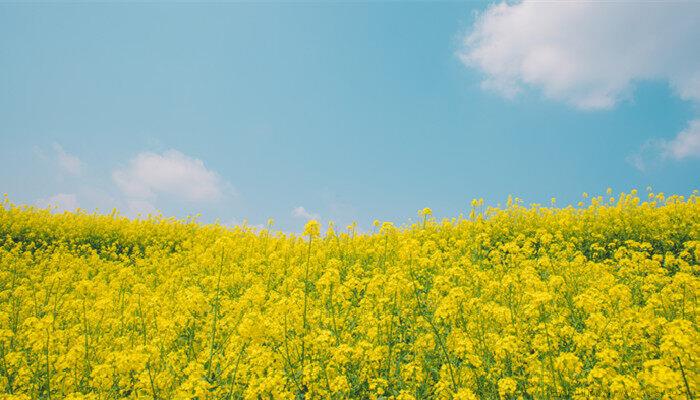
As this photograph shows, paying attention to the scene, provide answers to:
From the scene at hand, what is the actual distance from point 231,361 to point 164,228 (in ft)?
51.2

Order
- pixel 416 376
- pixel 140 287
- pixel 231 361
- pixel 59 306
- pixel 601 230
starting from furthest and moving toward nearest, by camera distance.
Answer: pixel 601 230
pixel 59 306
pixel 140 287
pixel 231 361
pixel 416 376

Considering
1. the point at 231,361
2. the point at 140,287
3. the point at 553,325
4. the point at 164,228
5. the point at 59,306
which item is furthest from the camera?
the point at 164,228

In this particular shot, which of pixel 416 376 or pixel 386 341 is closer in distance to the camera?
pixel 416 376

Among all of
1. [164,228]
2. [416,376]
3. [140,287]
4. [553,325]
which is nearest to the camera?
[416,376]

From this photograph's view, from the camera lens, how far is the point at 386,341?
5406 mm

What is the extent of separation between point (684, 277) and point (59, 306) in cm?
1042

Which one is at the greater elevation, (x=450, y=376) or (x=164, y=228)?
(x=164, y=228)

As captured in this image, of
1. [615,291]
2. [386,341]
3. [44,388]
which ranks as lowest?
[44,388]

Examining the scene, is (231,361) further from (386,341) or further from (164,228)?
(164,228)

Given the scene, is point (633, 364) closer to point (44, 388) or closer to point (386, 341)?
point (386, 341)

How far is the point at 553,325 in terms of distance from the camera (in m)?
5.24

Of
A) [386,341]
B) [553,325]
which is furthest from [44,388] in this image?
[553,325]

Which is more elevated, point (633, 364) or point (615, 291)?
point (615, 291)

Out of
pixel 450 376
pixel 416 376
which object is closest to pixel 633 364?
pixel 450 376
